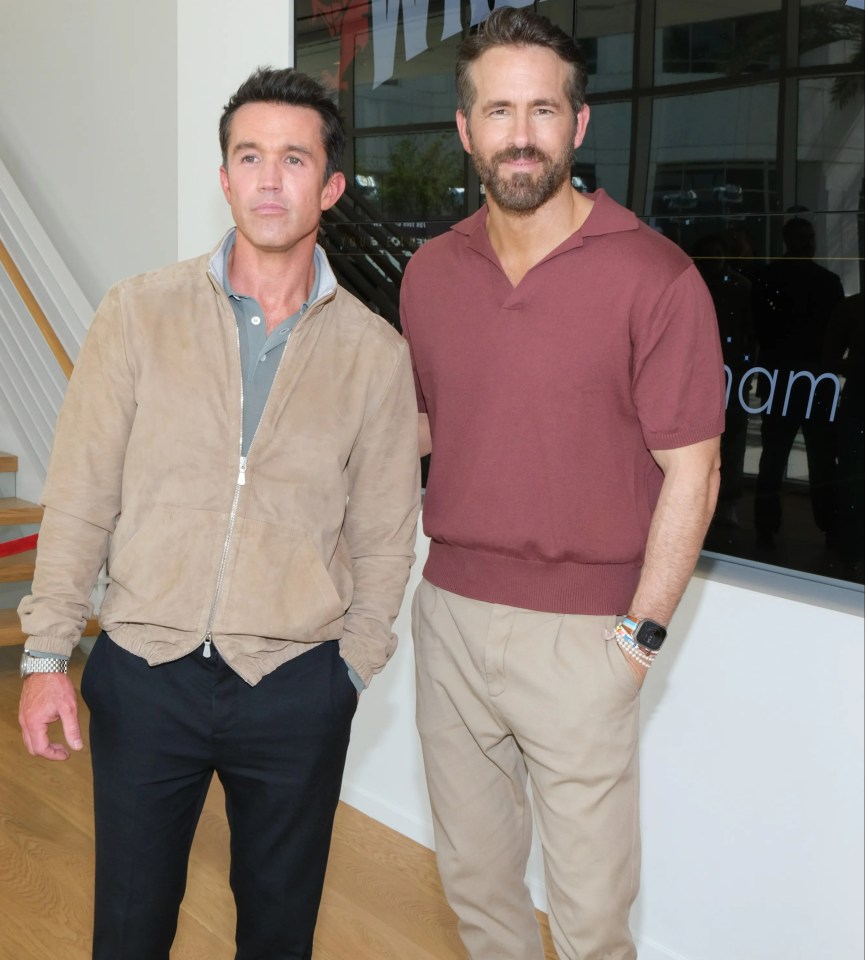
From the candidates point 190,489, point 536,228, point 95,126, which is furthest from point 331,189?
point 95,126

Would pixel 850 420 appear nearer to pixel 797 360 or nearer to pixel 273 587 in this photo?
pixel 797 360

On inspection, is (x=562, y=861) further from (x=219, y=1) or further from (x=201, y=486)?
(x=219, y=1)

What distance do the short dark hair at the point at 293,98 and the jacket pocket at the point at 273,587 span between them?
60cm

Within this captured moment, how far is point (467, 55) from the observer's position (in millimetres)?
1992

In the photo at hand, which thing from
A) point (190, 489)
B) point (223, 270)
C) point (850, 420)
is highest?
point (223, 270)

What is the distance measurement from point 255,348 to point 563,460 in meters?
0.54

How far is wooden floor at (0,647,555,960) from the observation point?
2.78 meters

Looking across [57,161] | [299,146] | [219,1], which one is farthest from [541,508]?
[57,161]

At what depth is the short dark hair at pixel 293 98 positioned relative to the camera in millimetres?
1875

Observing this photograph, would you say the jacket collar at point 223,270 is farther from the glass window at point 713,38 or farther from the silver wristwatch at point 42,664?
the glass window at point 713,38

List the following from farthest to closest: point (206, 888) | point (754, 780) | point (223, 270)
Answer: point (206, 888), point (754, 780), point (223, 270)

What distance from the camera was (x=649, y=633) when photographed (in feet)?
6.29

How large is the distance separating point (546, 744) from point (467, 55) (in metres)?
1.18

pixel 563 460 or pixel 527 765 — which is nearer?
pixel 563 460
